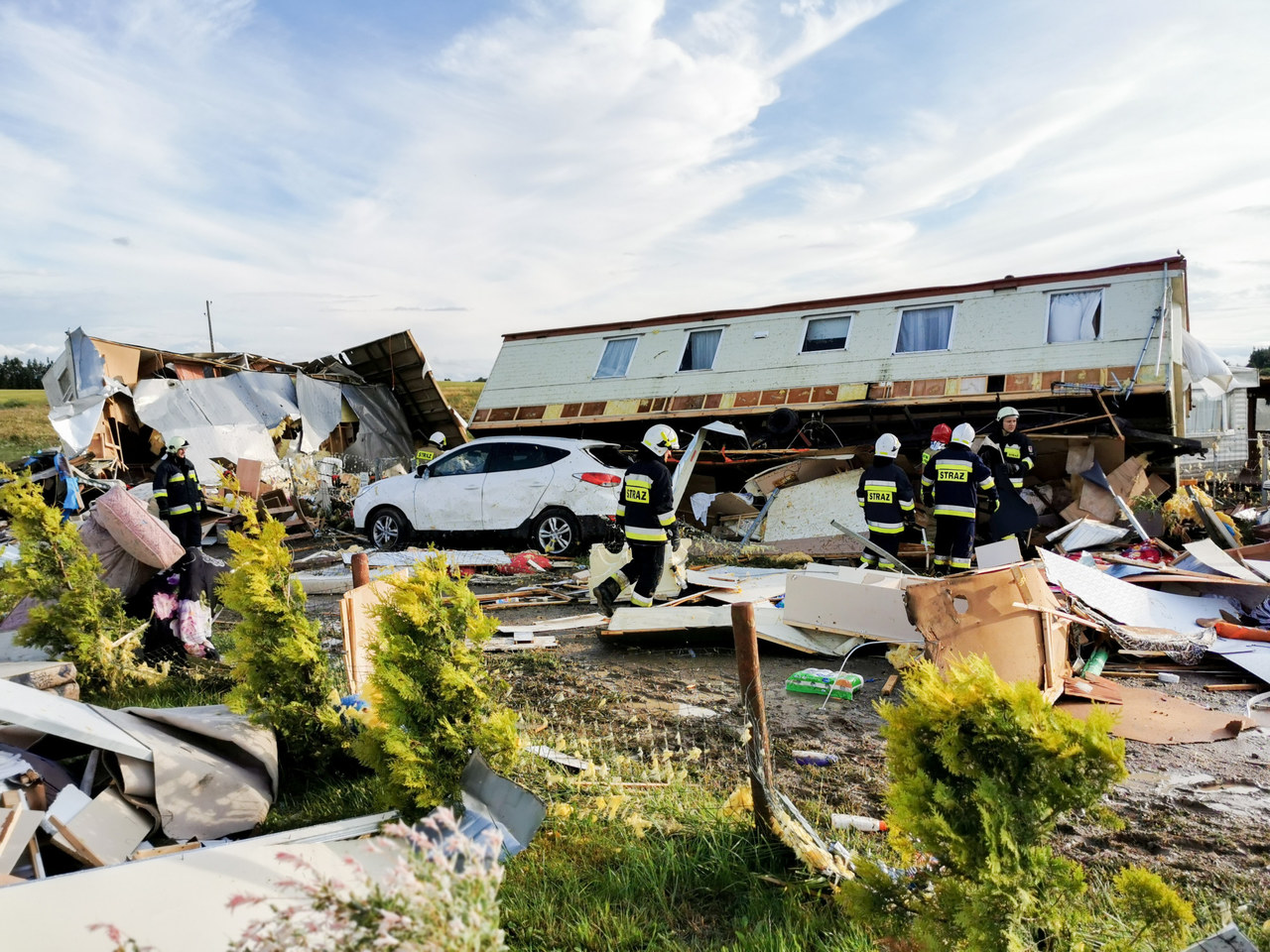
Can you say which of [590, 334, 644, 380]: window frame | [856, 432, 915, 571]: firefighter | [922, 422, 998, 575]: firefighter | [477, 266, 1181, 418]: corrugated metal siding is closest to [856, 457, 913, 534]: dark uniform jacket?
[856, 432, 915, 571]: firefighter

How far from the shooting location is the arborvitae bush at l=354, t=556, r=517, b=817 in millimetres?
3416

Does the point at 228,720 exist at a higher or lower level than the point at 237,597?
lower

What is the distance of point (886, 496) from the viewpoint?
8.55m

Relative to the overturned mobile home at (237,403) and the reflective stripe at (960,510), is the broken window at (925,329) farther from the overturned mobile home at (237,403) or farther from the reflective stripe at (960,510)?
the overturned mobile home at (237,403)

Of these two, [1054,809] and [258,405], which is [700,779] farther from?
[258,405]

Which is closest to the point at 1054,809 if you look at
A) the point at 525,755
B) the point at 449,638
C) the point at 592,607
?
the point at 449,638

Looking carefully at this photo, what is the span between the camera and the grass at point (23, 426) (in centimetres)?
2965

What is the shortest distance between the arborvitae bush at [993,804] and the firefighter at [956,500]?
247 inches

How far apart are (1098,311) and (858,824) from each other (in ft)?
35.3

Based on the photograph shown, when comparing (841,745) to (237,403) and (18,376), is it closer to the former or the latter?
(237,403)

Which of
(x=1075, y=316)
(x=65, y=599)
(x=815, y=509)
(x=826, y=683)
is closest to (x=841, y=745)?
(x=826, y=683)

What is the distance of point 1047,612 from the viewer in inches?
206

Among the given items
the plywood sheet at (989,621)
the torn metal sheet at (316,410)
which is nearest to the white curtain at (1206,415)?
the plywood sheet at (989,621)

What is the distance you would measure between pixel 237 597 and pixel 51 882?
5.71ft
